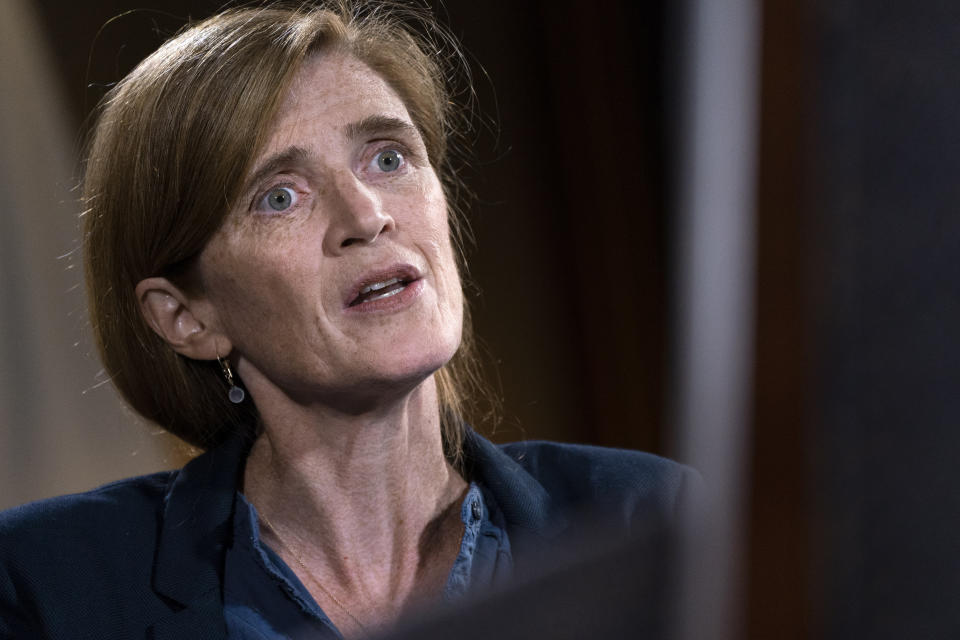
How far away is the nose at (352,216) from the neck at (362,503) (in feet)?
0.45

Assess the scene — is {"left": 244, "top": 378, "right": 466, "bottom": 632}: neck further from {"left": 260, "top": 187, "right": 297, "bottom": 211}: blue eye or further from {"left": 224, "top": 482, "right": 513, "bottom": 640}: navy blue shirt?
{"left": 260, "top": 187, "right": 297, "bottom": 211}: blue eye

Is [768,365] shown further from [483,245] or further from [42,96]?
[42,96]

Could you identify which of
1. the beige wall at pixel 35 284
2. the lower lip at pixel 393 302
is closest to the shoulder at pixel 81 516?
the lower lip at pixel 393 302

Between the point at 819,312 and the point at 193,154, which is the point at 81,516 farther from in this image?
the point at 819,312

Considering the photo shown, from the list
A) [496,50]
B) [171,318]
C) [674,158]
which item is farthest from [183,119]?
[674,158]

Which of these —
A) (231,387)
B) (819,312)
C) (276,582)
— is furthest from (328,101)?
(819,312)

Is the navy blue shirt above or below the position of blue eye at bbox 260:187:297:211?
below

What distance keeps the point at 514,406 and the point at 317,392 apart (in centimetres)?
67

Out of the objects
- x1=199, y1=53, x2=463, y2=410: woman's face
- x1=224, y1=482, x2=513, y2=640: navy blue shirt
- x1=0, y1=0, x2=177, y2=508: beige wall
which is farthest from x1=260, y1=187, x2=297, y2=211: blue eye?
x1=0, y1=0, x2=177, y2=508: beige wall

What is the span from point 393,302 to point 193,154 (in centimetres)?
20

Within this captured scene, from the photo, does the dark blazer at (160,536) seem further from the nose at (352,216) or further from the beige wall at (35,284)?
the beige wall at (35,284)

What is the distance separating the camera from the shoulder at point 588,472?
852 millimetres

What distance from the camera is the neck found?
0.81m

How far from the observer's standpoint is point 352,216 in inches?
29.7
